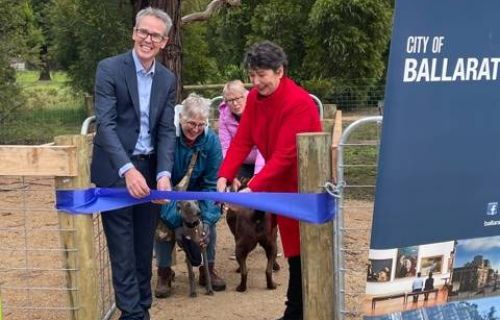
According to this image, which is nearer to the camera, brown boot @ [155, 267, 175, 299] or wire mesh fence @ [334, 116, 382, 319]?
wire mesh fence @ [334, 116, 382, 319]

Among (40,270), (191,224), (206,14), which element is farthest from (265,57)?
(206,14)

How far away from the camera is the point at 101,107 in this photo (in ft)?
12.5

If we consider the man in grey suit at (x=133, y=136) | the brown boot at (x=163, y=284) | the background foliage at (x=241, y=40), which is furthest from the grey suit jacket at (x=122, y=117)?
the background foliage at (x=241, y=40)

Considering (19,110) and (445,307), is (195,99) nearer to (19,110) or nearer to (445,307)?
(445,307)

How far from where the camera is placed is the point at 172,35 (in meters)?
7.35

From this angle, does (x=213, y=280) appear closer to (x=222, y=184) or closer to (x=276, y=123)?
(x=222, y=184)

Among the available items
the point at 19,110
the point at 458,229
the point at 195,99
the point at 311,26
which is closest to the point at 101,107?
the point at 195,99

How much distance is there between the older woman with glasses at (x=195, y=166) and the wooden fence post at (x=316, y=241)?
1459mm

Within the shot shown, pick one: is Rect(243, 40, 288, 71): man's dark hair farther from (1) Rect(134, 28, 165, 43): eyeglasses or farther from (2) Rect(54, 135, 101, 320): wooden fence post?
(2) Rect(54, 135, 101, 320): wooden fence post

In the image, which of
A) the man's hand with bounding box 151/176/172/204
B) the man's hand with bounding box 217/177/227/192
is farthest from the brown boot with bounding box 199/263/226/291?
the man's hand with bounding box 151/176/172/204

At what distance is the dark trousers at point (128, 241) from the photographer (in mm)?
4000

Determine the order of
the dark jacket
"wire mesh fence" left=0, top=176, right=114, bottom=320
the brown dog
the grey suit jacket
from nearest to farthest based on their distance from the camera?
the grey suit jacket < "wire mesh fence" left=0, top=176, right=114, bottom=320 < the dark jacket < the brown dog

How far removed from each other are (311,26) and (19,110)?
21.9 feet

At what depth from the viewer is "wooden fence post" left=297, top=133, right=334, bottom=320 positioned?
345 cm
